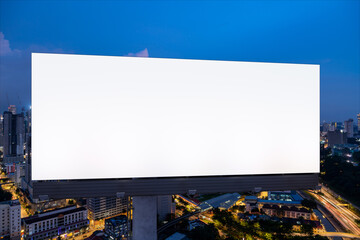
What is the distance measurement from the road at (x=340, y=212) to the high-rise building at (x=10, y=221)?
17.8m

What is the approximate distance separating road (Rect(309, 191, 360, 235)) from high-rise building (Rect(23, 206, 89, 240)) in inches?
584

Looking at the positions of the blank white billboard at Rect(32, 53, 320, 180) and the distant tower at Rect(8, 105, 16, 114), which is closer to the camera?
the blank white billboard at Rect(32, 53, 320, 180)

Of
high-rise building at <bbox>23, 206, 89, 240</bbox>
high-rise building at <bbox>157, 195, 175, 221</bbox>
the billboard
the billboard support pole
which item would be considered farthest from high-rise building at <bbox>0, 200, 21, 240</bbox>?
the billboard support pole

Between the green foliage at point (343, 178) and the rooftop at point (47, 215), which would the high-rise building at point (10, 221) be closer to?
the rooftop at point (47, 215)

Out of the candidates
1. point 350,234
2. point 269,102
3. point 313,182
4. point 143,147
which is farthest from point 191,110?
point 350,234

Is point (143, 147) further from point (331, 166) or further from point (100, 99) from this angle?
point (331, 166)

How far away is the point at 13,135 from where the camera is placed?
23.7 metres

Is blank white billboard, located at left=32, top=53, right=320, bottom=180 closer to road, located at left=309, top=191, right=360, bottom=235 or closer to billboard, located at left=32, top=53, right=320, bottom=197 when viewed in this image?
Answer: billboard, located at left=32, top=53, right=320, bottom=197

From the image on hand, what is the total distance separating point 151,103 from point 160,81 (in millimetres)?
295

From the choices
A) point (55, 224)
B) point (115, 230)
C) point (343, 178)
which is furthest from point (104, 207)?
point (343, 178)

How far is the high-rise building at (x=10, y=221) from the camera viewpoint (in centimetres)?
1001

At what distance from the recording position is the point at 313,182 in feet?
7.95

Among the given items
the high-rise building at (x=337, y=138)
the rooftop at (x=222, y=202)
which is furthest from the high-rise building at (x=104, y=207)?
the high-rise building at (x=337, y=138)

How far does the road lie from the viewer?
936cm
